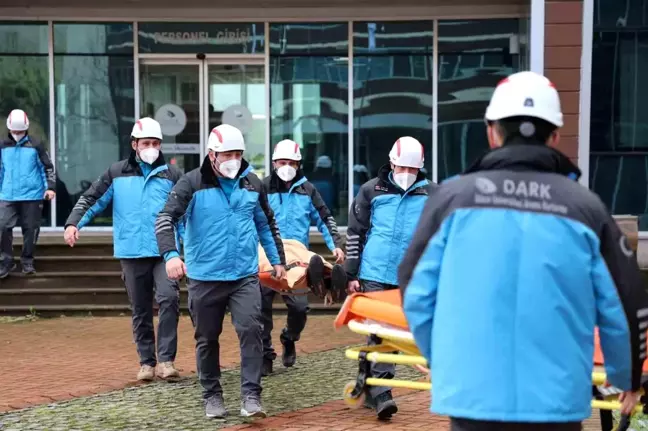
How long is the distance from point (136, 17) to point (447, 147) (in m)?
4.92

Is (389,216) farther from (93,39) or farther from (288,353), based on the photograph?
(93,39)

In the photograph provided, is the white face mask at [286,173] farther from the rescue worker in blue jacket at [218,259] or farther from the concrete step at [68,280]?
the concrete step at [68,280]

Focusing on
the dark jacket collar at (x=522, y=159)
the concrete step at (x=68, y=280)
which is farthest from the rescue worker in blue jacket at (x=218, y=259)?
the concrete step at (x=68, y=280)

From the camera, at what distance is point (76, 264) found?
1413 centimetres

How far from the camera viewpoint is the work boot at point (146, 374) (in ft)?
28.9

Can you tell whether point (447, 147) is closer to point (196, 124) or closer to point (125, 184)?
point (196, 124)

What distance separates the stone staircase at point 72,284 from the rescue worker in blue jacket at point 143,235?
180 inches

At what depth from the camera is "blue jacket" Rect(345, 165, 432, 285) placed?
7758 millimetres

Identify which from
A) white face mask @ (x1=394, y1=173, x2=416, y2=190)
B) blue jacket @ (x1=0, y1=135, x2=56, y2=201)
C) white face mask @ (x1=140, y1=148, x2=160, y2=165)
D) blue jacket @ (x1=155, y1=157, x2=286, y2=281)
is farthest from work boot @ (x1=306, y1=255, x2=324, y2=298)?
blue jacket @ (x1=0, y1=135, x2=56, y2=201)

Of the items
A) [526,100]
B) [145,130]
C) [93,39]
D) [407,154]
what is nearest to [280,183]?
[145,130]

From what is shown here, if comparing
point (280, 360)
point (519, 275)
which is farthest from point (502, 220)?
point (280, 360)

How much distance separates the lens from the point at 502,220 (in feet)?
11.2

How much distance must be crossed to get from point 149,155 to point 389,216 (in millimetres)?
2241

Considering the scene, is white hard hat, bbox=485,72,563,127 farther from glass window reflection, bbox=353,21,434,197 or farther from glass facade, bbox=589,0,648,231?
glass window reflection, bbox=353,21,434,197
